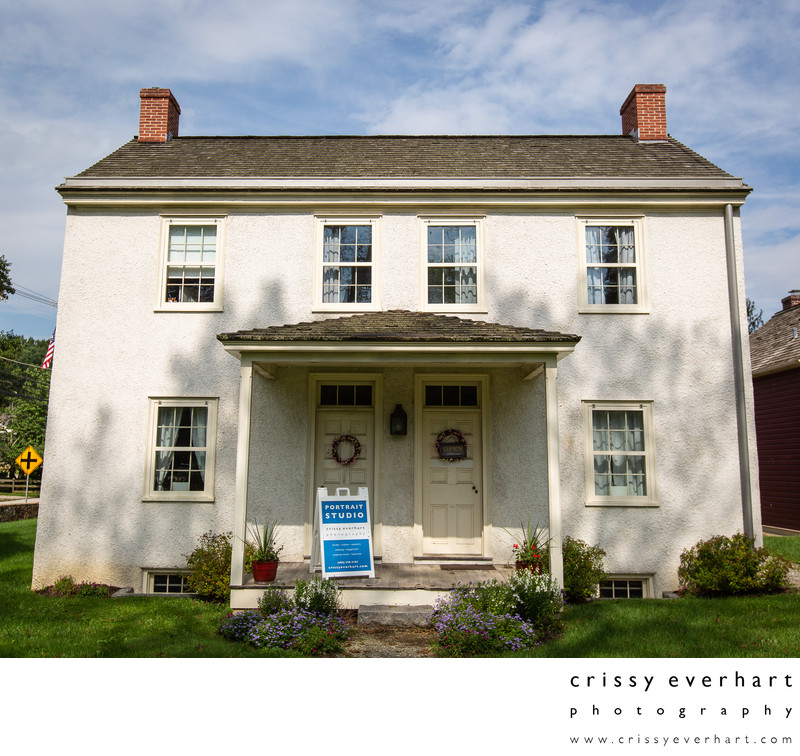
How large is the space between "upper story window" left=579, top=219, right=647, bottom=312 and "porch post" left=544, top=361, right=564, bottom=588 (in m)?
2.49

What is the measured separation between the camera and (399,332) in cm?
807

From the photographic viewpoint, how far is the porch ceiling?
7.78m

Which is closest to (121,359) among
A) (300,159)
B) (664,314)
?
(300,159)

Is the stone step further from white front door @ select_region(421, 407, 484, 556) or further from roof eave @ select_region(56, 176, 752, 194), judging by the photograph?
roof eave @ select_region(56, 176, 752, 194)

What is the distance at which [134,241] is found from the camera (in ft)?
32.8

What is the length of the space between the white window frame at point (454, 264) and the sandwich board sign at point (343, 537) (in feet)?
11.1

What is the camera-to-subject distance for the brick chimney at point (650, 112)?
38.1ft

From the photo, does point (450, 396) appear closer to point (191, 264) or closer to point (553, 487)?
point (553, 487)

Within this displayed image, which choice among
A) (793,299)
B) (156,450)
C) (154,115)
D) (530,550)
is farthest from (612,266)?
(793,299)

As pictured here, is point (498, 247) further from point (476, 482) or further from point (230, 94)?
point (230, 94)

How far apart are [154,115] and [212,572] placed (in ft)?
28.9

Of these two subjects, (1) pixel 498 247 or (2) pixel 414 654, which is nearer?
(2) pixel 414 654

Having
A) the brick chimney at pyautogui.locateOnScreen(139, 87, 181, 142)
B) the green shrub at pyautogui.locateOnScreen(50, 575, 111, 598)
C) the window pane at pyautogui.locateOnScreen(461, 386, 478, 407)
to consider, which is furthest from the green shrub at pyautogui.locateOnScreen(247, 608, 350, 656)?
the brick chimney at pyautogui.locateOnScreen(139, 87, 181, 142)
